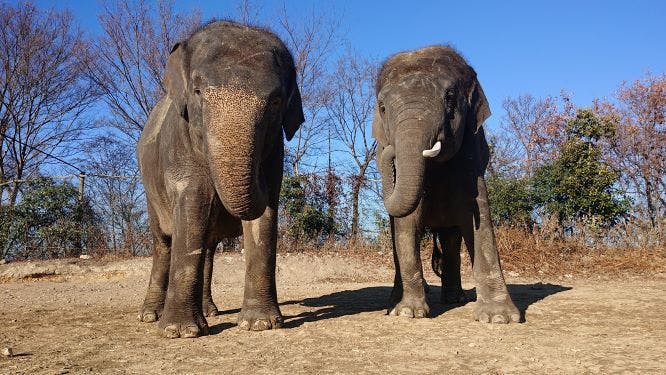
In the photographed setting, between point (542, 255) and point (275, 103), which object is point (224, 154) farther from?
point (542, 255)

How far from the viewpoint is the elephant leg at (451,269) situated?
743 centimetres

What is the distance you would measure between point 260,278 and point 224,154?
156 cm

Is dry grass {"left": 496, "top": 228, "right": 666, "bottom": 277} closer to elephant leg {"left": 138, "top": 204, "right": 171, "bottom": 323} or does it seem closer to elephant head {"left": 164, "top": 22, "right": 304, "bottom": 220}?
elephant leg {"left": 138, "top": 204, "right": 171, "bottom": 323}

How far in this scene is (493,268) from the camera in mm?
5938

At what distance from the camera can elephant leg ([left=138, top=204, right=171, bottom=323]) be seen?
6.45m

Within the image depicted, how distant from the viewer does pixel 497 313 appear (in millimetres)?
5656

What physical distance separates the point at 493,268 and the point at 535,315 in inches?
28.8

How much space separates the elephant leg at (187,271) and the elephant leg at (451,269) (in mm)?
3443

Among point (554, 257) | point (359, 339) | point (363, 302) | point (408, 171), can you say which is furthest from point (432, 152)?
point (554, 257)

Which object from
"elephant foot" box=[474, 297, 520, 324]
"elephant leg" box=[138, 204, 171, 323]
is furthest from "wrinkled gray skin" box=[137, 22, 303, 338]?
"elephant foot" box=[474, 297, 520, 324]

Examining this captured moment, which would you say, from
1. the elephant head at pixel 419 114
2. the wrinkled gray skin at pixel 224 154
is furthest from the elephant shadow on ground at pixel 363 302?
the elephant head at pixel 419 114

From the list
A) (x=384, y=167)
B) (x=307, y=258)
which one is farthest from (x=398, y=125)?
(x=307, y=258)

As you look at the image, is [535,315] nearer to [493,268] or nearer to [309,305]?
[493,268]

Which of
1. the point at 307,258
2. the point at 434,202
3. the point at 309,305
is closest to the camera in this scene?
the point at 434,202
